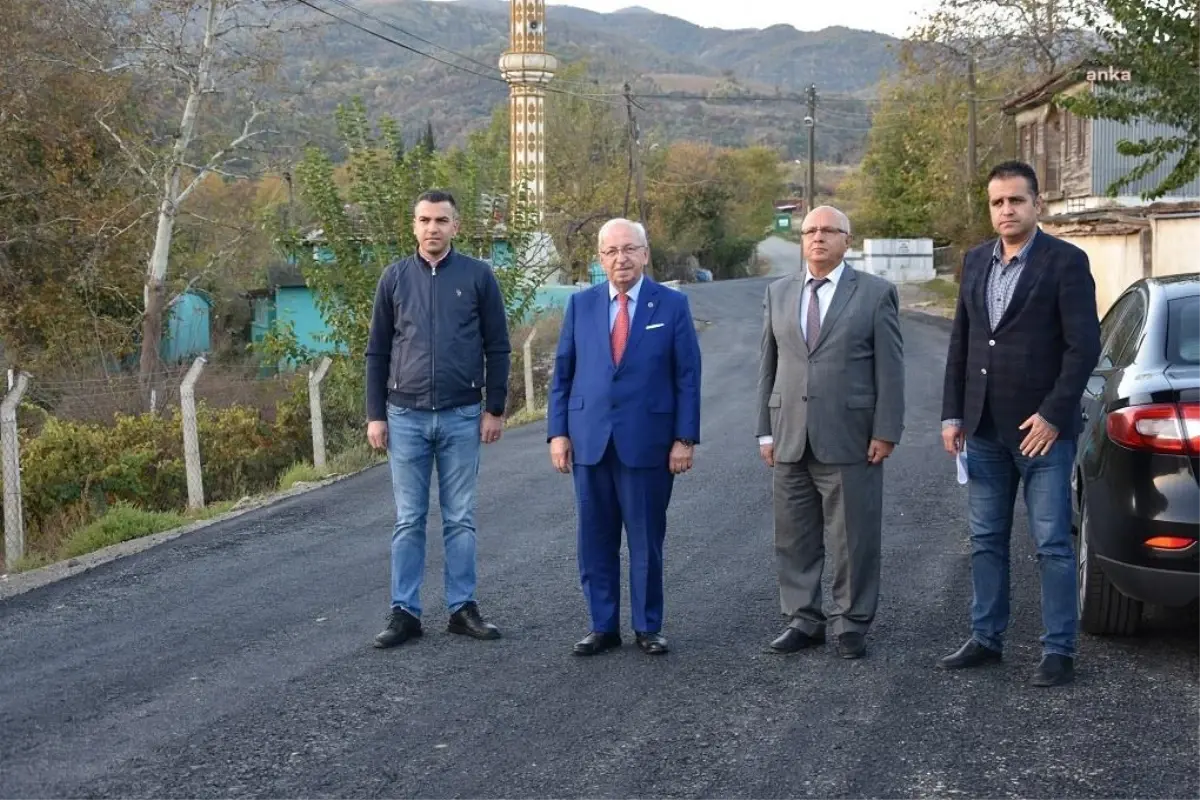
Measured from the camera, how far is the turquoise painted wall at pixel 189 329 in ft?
134

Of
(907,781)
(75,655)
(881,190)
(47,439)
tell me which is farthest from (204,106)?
(881,190)

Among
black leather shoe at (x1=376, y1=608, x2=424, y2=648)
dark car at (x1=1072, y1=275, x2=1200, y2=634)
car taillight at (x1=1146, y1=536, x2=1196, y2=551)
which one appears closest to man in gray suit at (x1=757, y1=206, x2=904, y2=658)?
dark car at (x1=1072, y1=275, x2=1200, y2=634)

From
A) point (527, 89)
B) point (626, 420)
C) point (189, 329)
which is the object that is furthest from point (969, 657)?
point (527, 89)

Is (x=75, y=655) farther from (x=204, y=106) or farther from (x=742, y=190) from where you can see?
(x=742, y=190)

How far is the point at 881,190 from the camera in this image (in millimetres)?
76938

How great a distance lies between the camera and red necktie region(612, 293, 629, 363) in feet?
22.8

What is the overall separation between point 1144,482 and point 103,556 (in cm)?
740

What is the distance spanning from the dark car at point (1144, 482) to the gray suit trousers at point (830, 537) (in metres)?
0.94

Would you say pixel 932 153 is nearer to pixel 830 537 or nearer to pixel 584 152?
pixel 584 152

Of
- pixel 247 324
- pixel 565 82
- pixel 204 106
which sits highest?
pixel 565 82

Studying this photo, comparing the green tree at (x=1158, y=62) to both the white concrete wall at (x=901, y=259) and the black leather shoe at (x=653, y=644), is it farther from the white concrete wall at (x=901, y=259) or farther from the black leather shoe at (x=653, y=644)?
the white concrete wall at (x=901, y=259)

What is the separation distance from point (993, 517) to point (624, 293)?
6.10 feet

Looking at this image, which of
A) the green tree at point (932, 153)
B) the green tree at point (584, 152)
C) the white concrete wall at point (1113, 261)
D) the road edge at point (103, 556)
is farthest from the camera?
the green tree at point (584, 152)

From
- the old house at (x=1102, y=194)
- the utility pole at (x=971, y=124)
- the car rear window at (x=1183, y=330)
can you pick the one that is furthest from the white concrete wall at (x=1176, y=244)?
the utility pole at (x=971, y=124)
